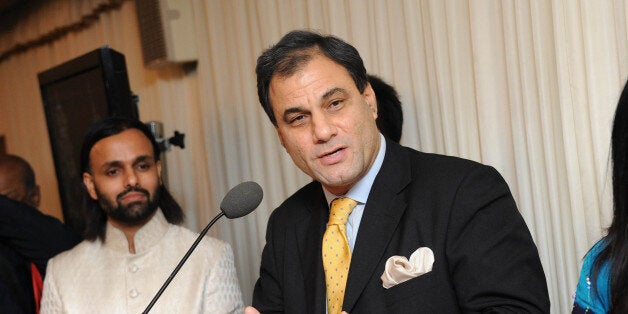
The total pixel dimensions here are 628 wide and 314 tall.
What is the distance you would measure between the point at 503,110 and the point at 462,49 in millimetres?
248

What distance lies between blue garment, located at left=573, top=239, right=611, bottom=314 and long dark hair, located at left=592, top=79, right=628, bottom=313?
13 mm

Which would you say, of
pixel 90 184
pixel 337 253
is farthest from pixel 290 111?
pixel 90 184

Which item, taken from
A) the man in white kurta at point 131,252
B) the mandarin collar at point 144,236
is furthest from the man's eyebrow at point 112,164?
the mandarin collar at point 144,236

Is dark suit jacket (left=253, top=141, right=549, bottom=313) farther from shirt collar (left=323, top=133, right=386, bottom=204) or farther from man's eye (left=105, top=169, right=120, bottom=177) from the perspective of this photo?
man's eye (left=105, top=169, right=120, bottom=177)

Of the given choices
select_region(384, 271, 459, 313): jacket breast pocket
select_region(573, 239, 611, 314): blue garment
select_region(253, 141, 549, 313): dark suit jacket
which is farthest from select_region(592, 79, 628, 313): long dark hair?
select_region(384, 271, 459, 313): jacket breast pocket

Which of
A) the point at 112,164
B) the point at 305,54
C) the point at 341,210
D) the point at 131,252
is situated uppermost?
the point at 305,54

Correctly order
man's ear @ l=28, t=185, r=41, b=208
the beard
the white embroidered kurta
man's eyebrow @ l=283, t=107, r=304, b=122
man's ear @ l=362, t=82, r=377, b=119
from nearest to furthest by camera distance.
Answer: man's eyebrow @ l=283, t=107, r=304, b=122 < man's ear @ l=362, t=82, r=377, b=119 < the white embroidered kurta < the beard < man's ear @ l=28, t=185, r=41, b=208

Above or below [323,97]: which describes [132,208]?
below

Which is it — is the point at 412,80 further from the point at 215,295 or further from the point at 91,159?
the point at 91,159

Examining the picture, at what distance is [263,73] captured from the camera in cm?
210

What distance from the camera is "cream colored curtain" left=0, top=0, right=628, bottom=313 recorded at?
2305 millimetres

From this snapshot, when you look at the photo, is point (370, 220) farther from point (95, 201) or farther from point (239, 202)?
point (95, 201)

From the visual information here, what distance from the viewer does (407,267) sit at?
185cm

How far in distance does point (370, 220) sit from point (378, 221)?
20 millimetres
